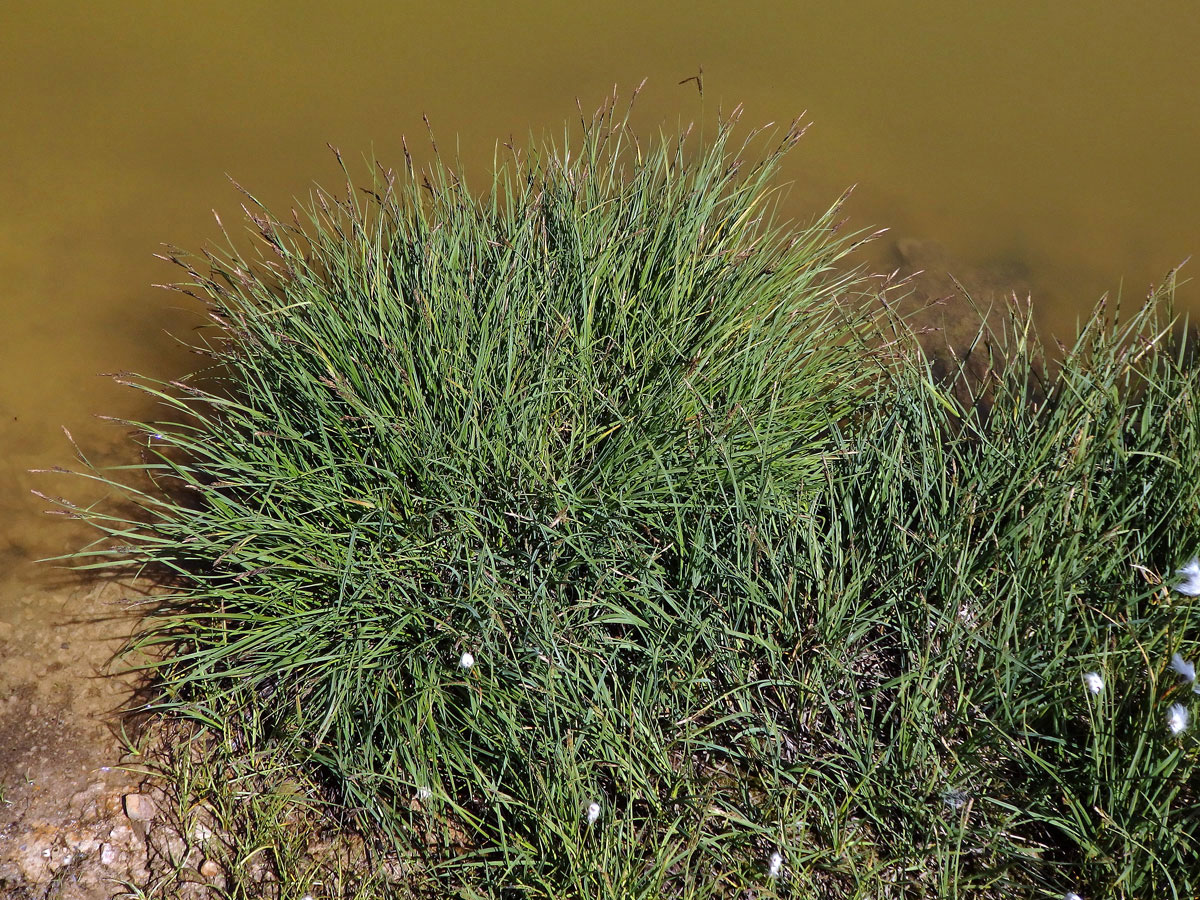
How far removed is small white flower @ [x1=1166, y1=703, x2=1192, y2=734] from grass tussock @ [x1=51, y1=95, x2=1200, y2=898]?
3cm

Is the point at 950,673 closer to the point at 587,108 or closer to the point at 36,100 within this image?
the point at 587,108

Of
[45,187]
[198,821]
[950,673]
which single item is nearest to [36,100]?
[45,187]

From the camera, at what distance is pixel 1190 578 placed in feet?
5.50

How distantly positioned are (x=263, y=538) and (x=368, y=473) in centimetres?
30

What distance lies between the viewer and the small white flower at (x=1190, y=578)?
1606 mm

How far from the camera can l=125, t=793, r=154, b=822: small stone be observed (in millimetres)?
2133

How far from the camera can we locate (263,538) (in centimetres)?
220

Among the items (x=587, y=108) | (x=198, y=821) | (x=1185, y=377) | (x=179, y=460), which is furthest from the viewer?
(x=587, y=108)

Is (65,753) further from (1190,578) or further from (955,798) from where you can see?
(1190,578)

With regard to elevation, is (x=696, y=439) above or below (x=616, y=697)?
above

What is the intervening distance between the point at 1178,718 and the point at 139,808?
2114 millimetres

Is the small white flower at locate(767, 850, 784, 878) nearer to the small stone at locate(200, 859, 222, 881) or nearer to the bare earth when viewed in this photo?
the small stone at locate(200, 859, 222, 881)

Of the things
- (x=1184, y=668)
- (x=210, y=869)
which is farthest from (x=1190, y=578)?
(x=210, y=869)

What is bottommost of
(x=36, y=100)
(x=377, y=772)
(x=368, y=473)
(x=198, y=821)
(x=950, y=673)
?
(x=198, y=821)
